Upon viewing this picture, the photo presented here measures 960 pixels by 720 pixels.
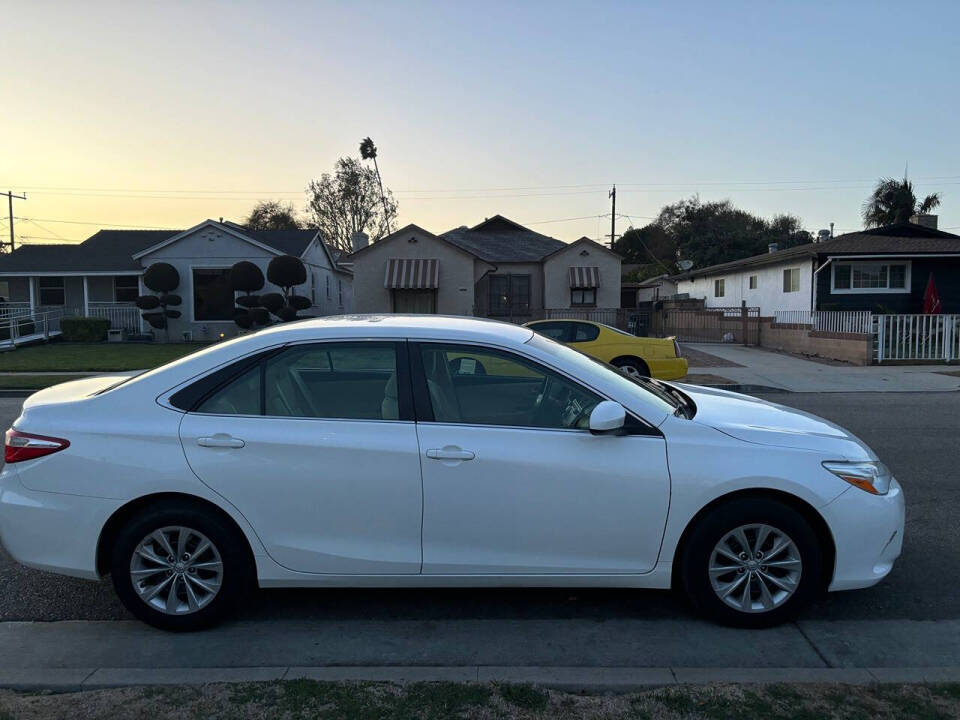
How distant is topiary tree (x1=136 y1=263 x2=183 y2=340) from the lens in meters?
28.4

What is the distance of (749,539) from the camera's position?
375 cm

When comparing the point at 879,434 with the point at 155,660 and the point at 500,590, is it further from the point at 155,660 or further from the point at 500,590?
the point at 155,660

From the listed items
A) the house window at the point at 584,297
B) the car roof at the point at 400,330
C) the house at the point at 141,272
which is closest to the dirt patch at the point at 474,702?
the car roof at the point at 400,330

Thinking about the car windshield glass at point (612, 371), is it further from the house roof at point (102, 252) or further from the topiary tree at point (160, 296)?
the topiary tree at point (160, 296)

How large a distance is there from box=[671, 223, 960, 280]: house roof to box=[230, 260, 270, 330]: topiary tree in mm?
19895

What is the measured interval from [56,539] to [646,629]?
3122mm

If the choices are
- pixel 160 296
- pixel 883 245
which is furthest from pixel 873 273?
pixel 160 296

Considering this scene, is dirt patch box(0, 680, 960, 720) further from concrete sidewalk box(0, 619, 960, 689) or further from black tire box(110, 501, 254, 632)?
black tire box(110, 501, 254, 632)

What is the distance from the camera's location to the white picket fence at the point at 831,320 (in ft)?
65.6

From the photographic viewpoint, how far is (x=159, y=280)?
92.9ft

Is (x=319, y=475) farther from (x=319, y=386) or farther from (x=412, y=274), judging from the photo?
(x=412, y=274)

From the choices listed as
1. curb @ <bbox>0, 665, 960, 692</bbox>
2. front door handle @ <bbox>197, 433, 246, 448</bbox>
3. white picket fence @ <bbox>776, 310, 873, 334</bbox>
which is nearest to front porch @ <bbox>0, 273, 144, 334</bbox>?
white picket fence @ <bbox>776, 310, 873, 334</bbox>

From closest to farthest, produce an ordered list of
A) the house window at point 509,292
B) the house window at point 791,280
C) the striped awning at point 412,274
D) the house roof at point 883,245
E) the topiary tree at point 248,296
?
the house roof at point 883,245 < the house window at point 791,280 < the topiary tree at point 248,296 < the striped awning at point 412,274 < the house window at point 509,292

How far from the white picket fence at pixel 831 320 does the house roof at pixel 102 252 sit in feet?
63.1
